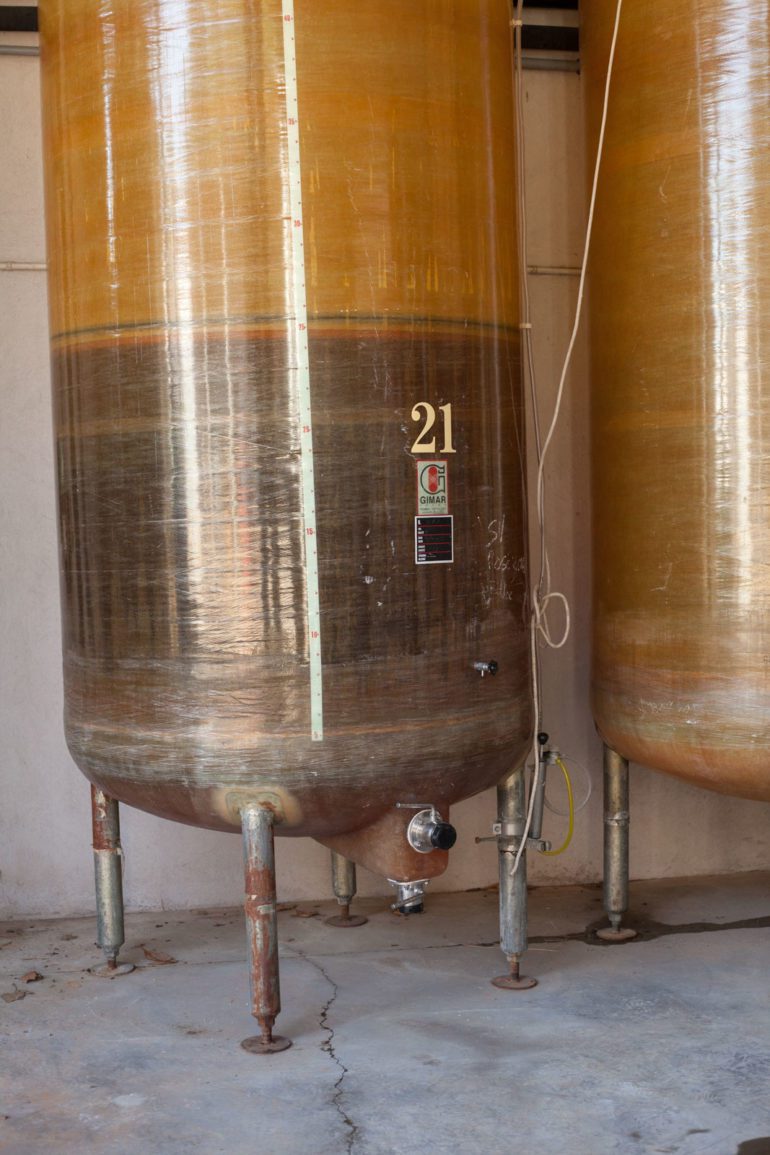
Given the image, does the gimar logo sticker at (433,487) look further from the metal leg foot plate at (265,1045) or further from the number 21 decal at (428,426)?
the metal leg foot plate at (265,1045)

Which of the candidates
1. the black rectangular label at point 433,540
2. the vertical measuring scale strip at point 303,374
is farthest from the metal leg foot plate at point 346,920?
the black rectangular label at point 433,540

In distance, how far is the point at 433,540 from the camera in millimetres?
3135

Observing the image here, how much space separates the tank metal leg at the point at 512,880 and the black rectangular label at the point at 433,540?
0.68 meters

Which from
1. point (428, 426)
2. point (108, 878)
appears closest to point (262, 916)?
point (108, 878)

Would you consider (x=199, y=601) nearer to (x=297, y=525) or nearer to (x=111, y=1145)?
(x=297, y=525)

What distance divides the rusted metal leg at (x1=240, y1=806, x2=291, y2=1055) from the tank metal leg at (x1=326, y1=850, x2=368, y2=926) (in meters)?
1.00

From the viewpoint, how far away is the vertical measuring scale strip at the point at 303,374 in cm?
298

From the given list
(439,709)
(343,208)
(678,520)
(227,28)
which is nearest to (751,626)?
(678,520)

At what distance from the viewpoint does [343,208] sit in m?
3.02

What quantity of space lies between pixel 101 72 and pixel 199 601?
127 centimetres

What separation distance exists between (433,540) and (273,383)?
0.52 meters

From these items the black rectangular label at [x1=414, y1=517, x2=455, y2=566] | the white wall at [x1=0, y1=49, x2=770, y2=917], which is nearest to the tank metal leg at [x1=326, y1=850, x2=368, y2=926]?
the white wall at [x1=0, y1=49, x2=770, y2=917]

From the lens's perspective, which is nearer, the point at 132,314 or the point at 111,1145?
the point at 111,1145

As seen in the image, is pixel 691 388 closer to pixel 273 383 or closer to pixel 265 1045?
pixel 273 383
